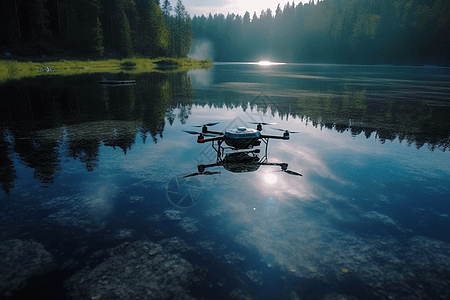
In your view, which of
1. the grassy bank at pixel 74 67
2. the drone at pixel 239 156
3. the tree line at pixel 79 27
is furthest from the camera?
the tree line at pixel 79 27

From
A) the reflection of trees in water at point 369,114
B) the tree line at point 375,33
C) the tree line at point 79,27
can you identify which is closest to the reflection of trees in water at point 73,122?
the reflection of trees in water at point 369,114

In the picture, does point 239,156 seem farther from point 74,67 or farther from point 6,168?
point 74,67

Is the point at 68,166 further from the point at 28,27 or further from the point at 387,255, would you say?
the point at 28,27

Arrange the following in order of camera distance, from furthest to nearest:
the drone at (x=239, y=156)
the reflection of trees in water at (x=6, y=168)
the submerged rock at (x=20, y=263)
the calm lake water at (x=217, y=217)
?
the drone at (x=239, y=156), the reflection of trees in water at (x=6, y=168), the calm lake water at (x=217, y=217), the submerged rock at (x=20, y=263)

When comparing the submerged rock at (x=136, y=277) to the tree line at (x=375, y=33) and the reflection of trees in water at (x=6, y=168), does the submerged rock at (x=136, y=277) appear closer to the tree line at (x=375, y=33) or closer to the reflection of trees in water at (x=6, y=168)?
the reflection of trees in water at (x=6, y=168)

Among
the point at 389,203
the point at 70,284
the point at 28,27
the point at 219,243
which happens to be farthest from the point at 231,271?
the point at 28,27

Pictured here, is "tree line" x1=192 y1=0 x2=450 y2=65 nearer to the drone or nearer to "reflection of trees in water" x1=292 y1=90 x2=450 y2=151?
"reflection of trees in water" x1=292 y1=90 x2=450 y2=151

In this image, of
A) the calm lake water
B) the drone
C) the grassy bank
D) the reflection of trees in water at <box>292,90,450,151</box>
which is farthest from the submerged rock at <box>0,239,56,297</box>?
the grassy bank
